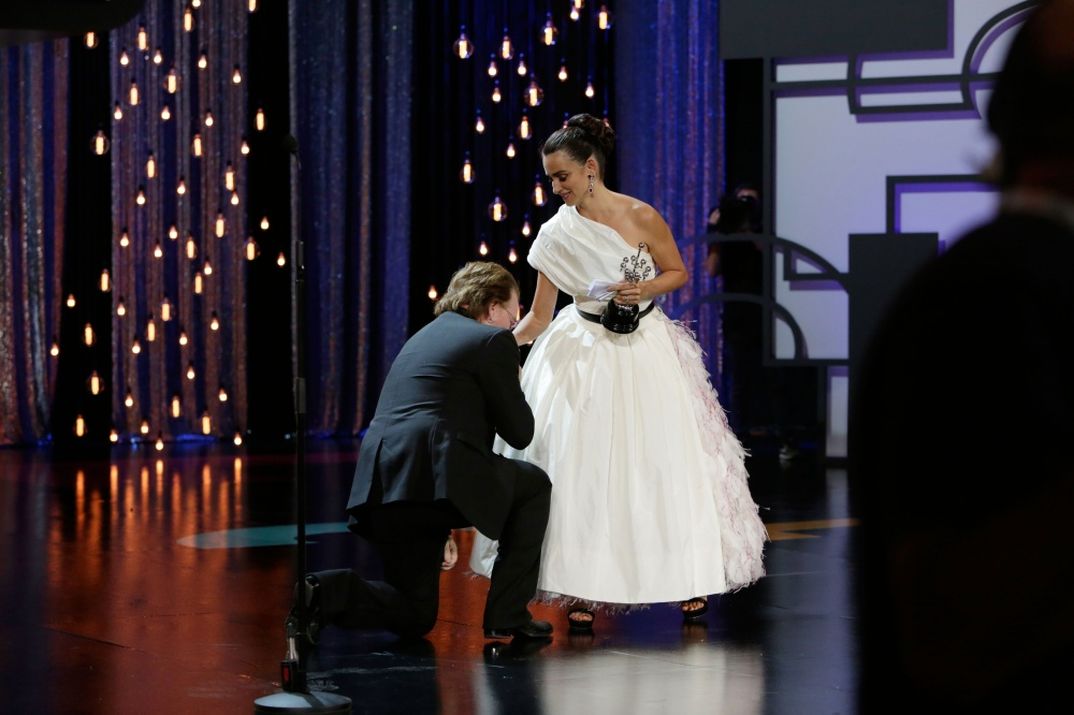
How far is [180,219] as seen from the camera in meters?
10.5

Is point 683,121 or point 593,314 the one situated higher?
point 683,121

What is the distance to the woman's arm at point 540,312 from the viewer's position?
188 inches

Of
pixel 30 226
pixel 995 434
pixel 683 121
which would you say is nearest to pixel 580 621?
pixel 995 434

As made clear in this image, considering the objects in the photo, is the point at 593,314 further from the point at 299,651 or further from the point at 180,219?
the point at 180,219

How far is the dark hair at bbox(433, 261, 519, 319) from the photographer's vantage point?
4.24 metres

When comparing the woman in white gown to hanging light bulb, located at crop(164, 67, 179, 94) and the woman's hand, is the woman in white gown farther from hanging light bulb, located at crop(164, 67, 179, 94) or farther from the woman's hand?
hanging light bulb, located at crop(164, 67, 179, 94)

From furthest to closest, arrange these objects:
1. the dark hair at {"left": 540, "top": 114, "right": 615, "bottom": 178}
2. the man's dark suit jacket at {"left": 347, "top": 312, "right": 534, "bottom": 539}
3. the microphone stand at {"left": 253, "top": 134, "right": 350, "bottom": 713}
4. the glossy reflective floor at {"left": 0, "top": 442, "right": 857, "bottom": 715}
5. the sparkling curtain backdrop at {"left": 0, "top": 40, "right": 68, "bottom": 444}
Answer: the sparkling curtain backdrop at {"left": 0, "top": 40, "right": 68, "bottom": 444}, the dark hair at {"left": 540, "top": 114, "right": 615, "bottom": 178}, the man's dark suit jacket at {"left": 347, "top": 312, "right": 534, "bottom": 539}, the glossy reflective floor at {"left": 0, "top": 442, "right": 857, "bottom": 715}, the microphone stand at {"left": 253, "top": 134, "right": 350, "bottom": 713}

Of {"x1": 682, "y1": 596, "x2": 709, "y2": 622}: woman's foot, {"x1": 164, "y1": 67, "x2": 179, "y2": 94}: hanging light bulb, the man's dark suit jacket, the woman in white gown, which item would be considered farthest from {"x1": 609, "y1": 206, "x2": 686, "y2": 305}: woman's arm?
{"x1": 164, "y1": 67, "x2": 179, "y2": 94}: hanging light bulb

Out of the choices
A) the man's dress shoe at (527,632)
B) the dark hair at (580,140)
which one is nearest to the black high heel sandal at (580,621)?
the man's dress shoe at (527,632)

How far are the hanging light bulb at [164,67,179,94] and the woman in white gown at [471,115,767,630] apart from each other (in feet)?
19.9

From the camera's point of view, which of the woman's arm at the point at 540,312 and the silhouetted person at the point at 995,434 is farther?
the woman's arm at the point at 540,312

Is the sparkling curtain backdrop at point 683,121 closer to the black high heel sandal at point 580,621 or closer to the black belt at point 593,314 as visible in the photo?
the black belt at point 593,314

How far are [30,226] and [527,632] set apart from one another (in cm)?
679

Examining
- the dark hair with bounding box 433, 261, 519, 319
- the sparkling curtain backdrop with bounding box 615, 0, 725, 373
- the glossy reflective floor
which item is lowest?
the glossy reflective floor
